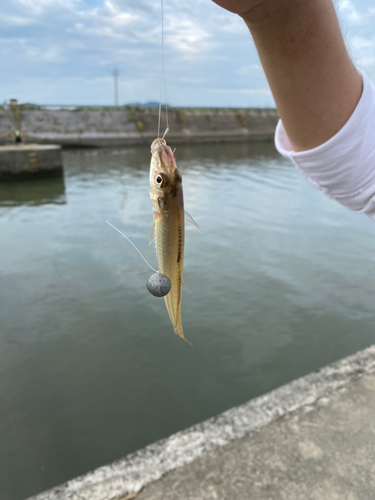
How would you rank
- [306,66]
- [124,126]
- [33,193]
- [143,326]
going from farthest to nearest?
1. [124,126]
2. [33,193]
3. [143,326]
4. [306,66]

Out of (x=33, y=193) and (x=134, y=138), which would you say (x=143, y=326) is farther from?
(x=134, y=138)

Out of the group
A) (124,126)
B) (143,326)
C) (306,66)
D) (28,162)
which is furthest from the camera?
(124,126)

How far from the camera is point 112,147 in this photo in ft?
84.7

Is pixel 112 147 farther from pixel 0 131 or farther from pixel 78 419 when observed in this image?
pixel 78 419

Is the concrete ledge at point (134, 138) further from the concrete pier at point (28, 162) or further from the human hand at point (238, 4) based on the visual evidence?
the human hand at point (238, 4)

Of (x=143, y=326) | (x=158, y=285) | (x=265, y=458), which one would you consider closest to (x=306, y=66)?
(x=158, y=285)

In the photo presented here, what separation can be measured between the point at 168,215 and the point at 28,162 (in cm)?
1423

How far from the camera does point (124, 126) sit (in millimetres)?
27266

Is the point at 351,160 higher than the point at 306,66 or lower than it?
lower

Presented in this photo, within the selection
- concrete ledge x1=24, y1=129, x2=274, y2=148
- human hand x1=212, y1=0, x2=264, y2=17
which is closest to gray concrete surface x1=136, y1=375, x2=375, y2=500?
human hand x1=212, y1=0, x2=264, y2=17

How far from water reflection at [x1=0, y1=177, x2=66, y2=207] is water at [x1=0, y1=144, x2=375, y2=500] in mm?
1779

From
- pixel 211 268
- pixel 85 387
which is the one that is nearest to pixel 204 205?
pixel 211 268

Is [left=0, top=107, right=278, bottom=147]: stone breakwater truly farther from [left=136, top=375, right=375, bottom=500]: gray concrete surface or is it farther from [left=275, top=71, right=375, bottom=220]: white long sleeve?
[left=275, top=71, right=375, bottom=220]: white long sleeve

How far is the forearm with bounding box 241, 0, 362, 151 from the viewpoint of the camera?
885 mm
